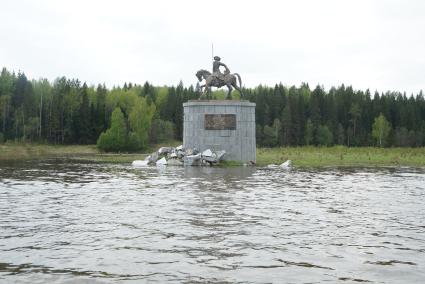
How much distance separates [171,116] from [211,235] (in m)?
102

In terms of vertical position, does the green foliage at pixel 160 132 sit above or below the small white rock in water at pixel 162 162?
above

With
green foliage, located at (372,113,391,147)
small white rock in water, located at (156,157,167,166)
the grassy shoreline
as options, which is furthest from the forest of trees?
small white rock in water, located at (156,157,167,166)

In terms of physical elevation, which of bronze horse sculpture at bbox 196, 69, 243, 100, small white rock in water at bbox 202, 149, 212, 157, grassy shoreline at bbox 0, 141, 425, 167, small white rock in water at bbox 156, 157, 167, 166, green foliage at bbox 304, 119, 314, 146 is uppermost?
bronze horse sculpture at bbox 196, 69, 243, 100

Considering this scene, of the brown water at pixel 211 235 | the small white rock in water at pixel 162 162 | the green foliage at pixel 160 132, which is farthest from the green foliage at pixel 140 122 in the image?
the brown water at pixel 211 235

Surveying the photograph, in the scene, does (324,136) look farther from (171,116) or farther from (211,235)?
(211,235)

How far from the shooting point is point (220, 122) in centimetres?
3247

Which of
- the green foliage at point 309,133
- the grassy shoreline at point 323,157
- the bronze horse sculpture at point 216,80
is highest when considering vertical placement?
the bronze horse sculpture at point 216,80

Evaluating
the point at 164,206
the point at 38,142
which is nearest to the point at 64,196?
the point at 164,206

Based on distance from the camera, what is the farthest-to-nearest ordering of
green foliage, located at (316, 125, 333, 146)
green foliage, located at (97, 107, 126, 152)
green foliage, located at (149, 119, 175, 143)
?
green foliage, located at (316, 125, 333, 146), green foliage, located at (149, 119, 175, 143), green foliage, located at (97, 107, 126, 152)

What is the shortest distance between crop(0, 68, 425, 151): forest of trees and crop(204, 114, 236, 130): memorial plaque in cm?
4716

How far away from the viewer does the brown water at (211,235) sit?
6820mm

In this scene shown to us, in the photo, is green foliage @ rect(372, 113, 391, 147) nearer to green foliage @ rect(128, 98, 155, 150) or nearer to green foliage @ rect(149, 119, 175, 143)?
green foliage @ rect(149, 119, 175, 143)

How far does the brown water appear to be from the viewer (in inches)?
269

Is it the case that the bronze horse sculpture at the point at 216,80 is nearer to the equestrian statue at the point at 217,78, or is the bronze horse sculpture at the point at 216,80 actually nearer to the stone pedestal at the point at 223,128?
the equestrian statue at the point at 217,78
